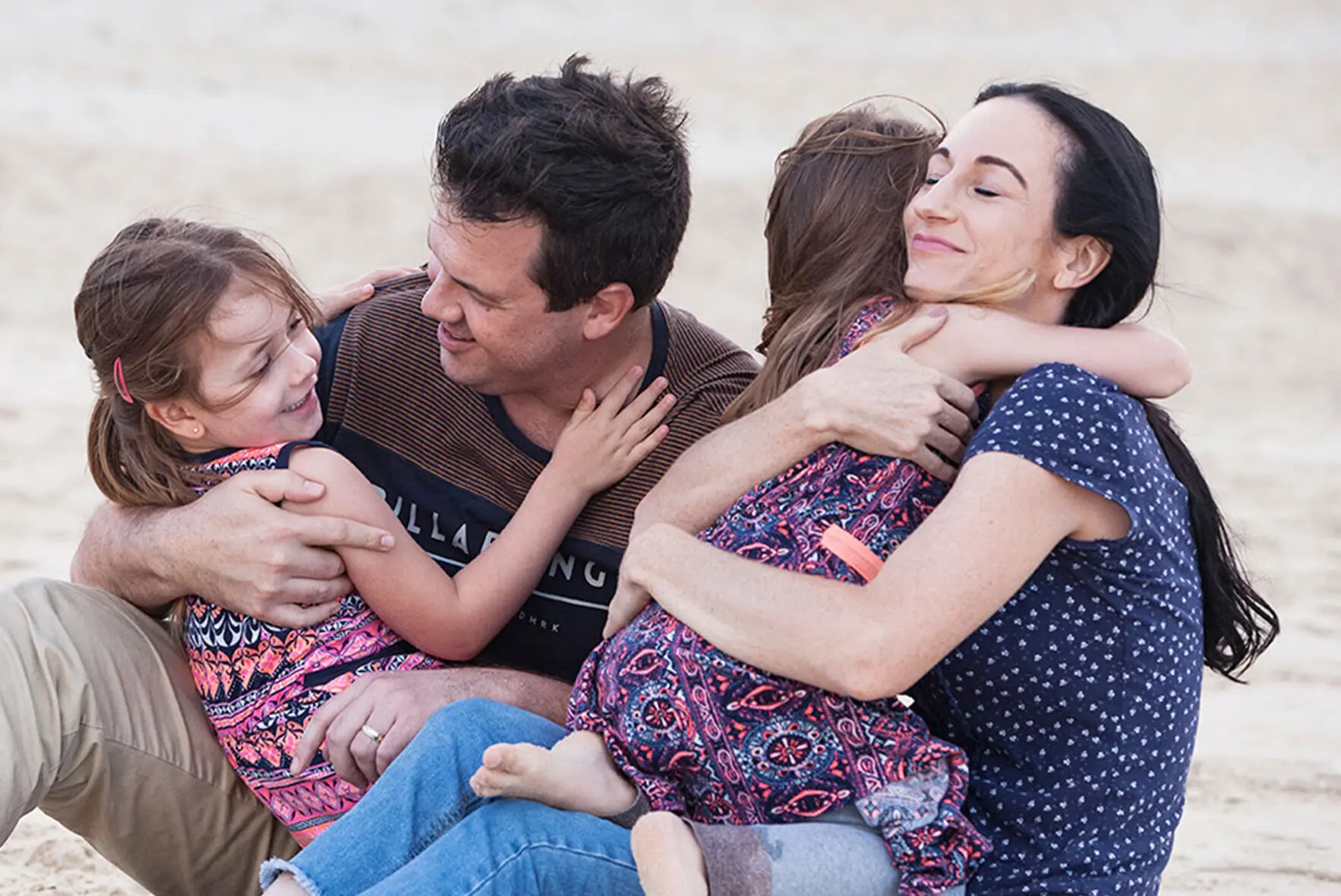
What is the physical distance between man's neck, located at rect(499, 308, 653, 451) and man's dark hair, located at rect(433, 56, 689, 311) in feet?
0.35

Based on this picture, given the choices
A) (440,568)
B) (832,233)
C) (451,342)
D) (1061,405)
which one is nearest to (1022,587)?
(1061,405)

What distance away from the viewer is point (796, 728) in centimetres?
258

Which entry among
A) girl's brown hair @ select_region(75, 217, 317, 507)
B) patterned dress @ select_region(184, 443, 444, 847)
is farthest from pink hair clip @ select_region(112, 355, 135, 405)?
patterned dress @ select_region(184, 443, 444, 847)

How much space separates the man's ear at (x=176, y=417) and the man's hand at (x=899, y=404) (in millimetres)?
1144

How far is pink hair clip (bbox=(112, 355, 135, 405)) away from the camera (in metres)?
3.08

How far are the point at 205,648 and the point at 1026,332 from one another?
1.63 m

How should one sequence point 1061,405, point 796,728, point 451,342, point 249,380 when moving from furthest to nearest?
point 451,342 → point 249,380 → point 796,728 → point 1061,405

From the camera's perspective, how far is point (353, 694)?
119 inches

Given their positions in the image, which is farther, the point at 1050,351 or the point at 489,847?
the point at 1050,351

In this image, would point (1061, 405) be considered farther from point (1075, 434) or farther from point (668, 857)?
point (668, 857)

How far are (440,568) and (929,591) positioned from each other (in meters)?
1.14

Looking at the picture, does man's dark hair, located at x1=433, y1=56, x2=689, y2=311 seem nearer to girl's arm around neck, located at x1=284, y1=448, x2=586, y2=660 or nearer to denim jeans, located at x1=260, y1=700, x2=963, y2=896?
girl's arm around neck, located at x1=284, y1=448, x2=586, y2=660

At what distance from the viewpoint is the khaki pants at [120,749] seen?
120 inches

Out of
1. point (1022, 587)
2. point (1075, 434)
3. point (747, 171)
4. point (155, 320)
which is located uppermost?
point (1075, 434)
